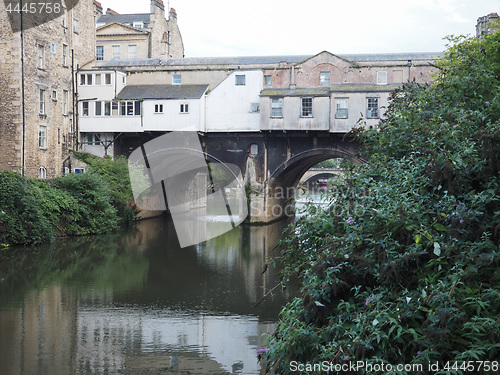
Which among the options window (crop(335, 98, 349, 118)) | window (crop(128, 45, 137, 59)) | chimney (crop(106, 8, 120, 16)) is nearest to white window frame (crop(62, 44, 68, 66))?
window (crop(128, 45, 137, 59))

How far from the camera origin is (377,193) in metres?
6.16

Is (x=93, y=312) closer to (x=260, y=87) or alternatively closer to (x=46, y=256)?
(x=46, y=256)

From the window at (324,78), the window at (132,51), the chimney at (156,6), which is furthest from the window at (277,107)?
the chimney at (156,6)

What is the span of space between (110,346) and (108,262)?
31.5 feet

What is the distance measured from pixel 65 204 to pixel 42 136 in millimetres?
8783

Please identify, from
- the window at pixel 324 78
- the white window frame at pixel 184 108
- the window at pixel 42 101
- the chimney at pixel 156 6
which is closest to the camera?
the window at pixel 42 101

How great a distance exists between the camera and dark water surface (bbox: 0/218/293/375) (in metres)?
8.77

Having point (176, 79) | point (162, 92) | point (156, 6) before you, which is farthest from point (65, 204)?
point (156, 6)

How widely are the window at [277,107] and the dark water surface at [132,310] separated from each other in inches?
426

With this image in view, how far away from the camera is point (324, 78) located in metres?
30.3

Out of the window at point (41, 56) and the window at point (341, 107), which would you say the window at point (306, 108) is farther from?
the window at point (41, 56)

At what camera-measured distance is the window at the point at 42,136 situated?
99.0 feet

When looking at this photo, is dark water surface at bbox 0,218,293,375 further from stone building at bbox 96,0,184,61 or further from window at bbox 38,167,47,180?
stone building at bbox 96,0,184,61

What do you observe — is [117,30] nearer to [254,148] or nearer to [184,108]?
[184,108]
